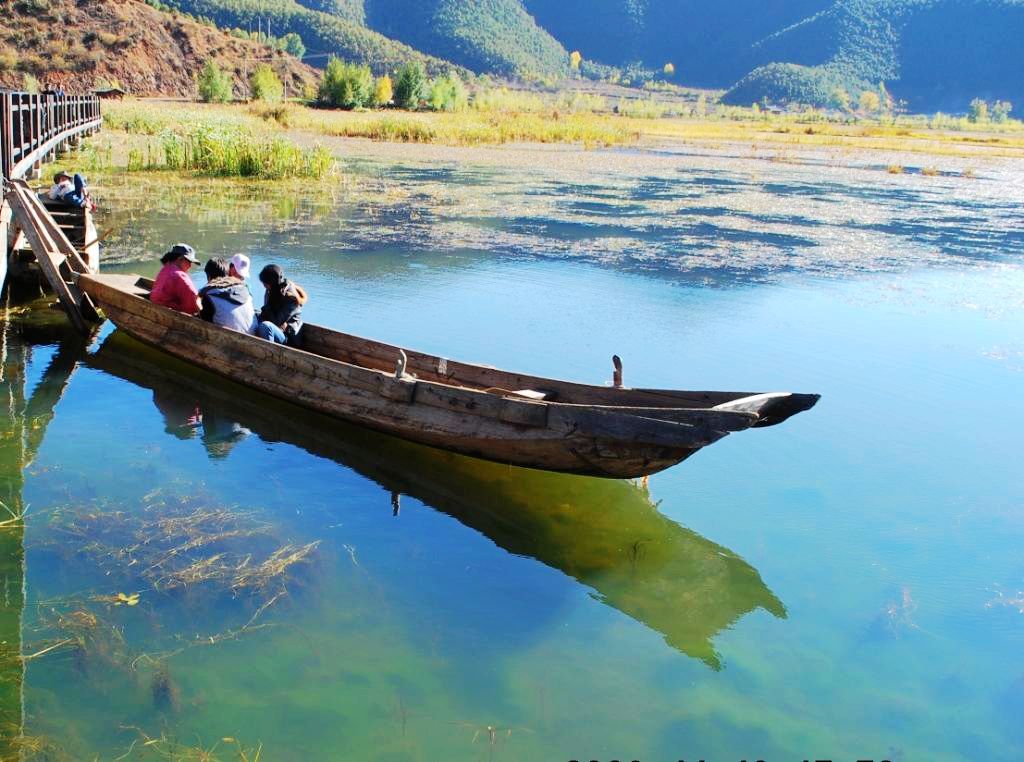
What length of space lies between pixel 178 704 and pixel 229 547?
1257mm

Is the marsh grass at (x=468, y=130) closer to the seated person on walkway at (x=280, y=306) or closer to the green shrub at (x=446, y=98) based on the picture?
the green shrub at (x=446, y=98)

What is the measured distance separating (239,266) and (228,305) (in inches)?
19.4

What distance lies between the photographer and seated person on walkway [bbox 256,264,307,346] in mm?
7012

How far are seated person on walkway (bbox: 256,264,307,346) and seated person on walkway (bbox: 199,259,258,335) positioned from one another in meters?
0.13

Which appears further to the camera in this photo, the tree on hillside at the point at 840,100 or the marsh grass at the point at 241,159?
the tree on hillside at the point at 840,100

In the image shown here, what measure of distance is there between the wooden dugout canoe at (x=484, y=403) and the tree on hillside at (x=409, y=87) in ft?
147

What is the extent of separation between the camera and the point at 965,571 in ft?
16.7

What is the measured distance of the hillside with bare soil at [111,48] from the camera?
5191 cm

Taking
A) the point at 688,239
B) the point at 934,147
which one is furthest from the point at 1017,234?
the point at 934,147

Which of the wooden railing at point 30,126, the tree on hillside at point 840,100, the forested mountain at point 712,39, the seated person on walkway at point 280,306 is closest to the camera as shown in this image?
the seated person on walkway at point 280,306

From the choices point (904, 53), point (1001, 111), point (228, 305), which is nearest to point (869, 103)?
point (1001, 111)

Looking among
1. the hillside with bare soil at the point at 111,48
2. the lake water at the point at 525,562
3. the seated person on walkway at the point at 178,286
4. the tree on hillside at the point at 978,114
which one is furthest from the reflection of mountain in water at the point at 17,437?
the tree on hillside at the point at 978,114

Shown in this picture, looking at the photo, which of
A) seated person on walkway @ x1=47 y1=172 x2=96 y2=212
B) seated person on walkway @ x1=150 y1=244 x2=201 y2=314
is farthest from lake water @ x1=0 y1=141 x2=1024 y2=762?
seated person on walkway @ x1=47 y1=172 x2=96 y2=212

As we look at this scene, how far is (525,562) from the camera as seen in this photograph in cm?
498
